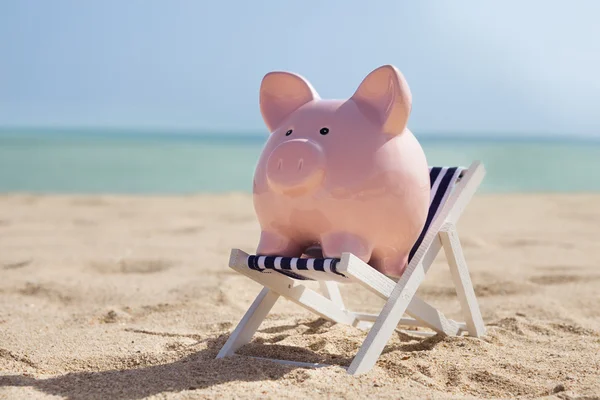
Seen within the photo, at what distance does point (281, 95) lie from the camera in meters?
3.65

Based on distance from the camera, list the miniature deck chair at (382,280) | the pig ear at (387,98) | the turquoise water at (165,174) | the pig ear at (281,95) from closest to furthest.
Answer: the miniature deck chair at (382,280) < the pig ear at (387,98) < the pig ear at (281,95) < the turquoise water at (165,174)

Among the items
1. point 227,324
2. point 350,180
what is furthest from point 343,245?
point 227,324

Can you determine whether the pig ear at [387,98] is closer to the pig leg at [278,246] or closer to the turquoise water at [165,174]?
the pig leg at [278,246]

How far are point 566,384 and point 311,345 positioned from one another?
4.11ft

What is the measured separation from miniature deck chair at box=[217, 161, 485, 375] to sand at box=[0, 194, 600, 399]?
10 cm

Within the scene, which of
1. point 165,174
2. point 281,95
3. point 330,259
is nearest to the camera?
point 330,259

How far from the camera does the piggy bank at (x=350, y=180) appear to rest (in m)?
3.23

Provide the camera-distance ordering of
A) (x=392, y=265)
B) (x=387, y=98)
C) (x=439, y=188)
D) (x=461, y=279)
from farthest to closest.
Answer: (x=439, y=188)
(x=461, y=279)
(x=392, y=265)
(x=387, y=98)

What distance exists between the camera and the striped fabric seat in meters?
3.10

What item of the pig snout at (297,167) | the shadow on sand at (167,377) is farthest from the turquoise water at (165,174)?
the pig snout at (297,167)

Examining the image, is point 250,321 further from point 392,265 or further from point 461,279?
point 461,279

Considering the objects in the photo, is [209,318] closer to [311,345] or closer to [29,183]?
[311,345]

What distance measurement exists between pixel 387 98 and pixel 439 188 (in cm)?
85

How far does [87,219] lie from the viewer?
9602 mm
